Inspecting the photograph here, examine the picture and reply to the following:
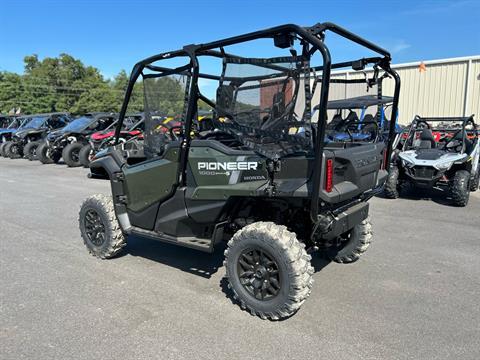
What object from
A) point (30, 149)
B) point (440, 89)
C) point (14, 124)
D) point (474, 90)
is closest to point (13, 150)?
point (30, 149)

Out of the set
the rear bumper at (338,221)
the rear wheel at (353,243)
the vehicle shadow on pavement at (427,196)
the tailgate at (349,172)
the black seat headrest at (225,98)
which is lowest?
the vehicle shadow on pavement at (427,196)

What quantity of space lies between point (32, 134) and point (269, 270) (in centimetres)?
1860

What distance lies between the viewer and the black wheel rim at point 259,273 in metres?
3.34

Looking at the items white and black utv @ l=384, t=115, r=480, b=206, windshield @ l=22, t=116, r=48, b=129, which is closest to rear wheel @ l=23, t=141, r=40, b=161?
windshield @ l=22, t=116, r=48, b=129

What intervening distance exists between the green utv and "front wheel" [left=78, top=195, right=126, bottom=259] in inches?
7.0

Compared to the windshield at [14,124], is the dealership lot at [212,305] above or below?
below

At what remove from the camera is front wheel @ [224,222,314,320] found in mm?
3180

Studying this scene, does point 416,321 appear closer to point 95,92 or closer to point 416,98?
point 416,98

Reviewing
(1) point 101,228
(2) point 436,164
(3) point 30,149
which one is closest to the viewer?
(1) point 101,228

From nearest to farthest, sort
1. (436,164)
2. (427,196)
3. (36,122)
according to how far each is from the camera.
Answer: (436,164) < (427,196) < (36,122)

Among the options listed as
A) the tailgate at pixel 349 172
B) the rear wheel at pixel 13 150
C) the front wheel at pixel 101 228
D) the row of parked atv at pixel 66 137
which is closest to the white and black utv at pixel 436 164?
the tailgate at pixel 349 172

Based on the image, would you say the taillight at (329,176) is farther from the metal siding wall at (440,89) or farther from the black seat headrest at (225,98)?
the metal siding wall at (440,89)

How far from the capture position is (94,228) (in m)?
4.90

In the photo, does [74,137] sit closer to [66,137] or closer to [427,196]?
[66,137]
